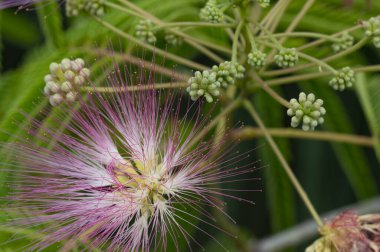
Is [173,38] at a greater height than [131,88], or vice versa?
[173,38]

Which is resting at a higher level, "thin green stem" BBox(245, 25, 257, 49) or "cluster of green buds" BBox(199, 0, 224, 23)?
"cluster of green buds" BBox(199, 0, 224, 23)

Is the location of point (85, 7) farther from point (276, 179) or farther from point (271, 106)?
point (276, 179)

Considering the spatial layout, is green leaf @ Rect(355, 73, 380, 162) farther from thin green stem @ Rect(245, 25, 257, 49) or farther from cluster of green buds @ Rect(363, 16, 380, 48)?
thin green stem @ Rect(245, 25, 257, 49)

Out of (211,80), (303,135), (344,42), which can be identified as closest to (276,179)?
(303,135)

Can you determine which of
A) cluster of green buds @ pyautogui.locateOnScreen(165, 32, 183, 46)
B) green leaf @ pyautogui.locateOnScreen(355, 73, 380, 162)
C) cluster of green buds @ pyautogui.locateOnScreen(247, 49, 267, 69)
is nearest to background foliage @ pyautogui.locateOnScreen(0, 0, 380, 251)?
green leaf @ pyautogui.locateOnScreen(355, 73, 380, 162)

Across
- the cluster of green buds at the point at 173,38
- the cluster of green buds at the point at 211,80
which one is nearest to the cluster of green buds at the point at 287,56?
the cluster of green buds at the point at 211,80

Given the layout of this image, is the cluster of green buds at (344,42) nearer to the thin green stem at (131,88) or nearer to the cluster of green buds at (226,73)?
the cluster of green buds at (226,73)

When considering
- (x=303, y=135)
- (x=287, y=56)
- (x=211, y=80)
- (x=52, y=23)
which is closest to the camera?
(x=211, y=80)
